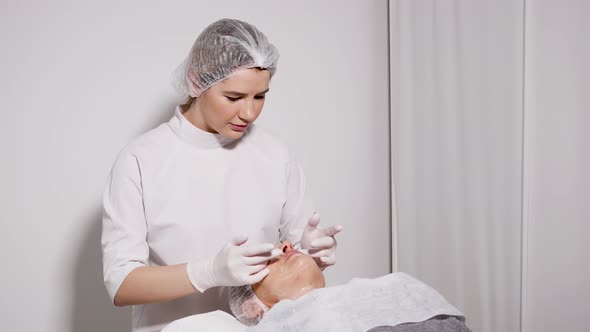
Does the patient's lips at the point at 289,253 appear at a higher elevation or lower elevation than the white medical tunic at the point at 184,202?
lower

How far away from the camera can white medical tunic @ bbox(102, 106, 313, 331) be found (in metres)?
1.59

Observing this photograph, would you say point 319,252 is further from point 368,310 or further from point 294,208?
point 368,310

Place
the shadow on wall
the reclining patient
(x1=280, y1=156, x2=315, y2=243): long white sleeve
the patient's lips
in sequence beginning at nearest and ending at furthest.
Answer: the reclining patient, the patient's lips, (x1=280, y1=156, x2=315, y2=243): long white sleeve, the shadow on wall

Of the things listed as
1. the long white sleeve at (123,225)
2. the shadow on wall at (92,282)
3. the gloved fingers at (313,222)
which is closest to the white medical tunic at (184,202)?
the long white sleeve at (123,225)

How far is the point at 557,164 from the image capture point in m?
2.47

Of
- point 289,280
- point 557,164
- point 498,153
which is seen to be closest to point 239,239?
point 289,280

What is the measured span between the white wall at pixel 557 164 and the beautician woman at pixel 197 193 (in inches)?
48.5

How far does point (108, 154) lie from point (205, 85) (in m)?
0.68

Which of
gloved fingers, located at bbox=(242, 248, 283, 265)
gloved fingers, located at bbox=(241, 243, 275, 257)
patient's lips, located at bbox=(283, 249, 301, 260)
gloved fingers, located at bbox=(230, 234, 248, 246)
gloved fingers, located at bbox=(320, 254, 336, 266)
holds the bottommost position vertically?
gloved fingers, located at bbox=(320, 254, 336, 266)

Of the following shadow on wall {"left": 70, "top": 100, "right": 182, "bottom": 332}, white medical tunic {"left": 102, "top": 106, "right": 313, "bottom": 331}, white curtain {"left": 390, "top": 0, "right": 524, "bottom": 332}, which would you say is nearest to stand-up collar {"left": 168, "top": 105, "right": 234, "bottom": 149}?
white medical tunic {"left": 102, "top": 106, "right": 313, "bottom": 331}

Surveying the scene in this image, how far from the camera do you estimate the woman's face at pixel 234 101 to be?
1.65 m

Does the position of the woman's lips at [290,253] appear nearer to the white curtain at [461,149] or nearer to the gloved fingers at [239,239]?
the gloved fingers at [239,239]

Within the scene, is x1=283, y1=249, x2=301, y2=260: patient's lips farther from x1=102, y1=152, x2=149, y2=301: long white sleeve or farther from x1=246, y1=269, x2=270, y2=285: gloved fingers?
x1=102, y1=152, x2=149, y2=301: long white sleeve

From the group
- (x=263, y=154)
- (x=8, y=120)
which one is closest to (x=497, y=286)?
(x=263, y=154)
